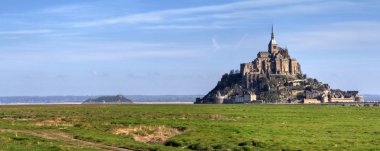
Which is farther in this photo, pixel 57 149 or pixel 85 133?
pixel 85 133

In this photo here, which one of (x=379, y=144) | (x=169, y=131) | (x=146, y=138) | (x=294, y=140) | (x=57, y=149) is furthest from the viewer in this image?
(x=169, y=131)

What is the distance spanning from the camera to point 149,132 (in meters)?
54.0

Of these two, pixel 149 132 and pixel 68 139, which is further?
pixel 149 132

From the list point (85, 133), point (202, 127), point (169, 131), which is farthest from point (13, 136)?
point (202, 127)

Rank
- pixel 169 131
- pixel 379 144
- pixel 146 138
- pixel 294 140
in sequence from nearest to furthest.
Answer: pixel 379 144
pixel 294 140
pixel 146 138
pixel 169 131

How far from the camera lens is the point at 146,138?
168 feet

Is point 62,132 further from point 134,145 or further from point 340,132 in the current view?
point 340,132

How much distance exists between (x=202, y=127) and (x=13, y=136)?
19.0 m

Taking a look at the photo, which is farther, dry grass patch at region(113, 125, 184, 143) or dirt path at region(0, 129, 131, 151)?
dry grass patch at region(113, 125, 184, 143)

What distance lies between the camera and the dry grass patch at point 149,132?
1991 inches

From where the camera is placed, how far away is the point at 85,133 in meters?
51.4

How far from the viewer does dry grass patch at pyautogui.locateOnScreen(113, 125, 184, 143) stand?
5058cm

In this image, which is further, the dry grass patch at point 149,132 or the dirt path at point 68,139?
the dry grass patch at point 149,132

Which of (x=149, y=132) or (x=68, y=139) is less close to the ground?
(x=149, y=132)
